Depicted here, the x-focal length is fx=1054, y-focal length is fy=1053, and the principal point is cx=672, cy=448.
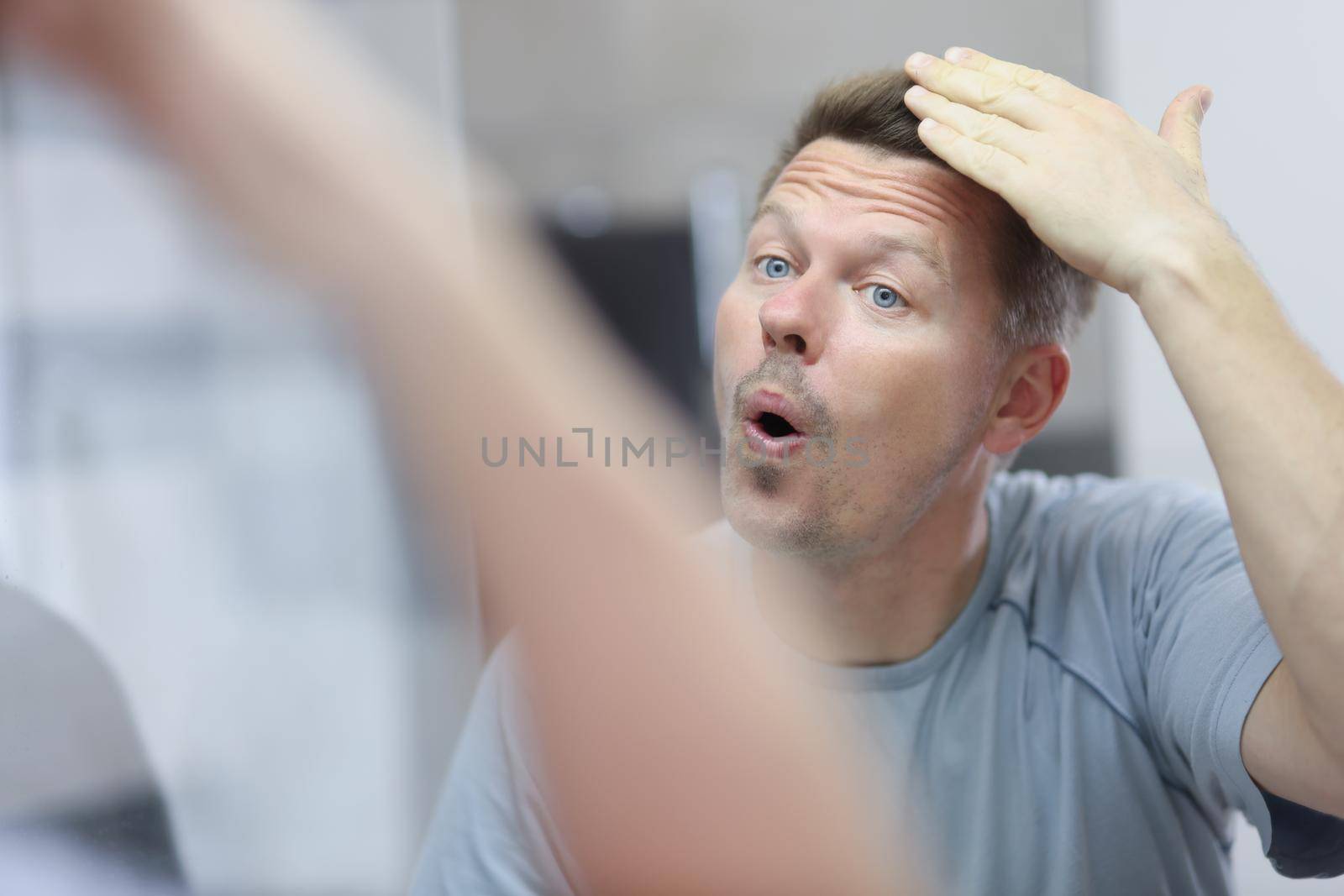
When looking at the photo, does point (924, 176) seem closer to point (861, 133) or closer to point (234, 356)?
point (861, 133)

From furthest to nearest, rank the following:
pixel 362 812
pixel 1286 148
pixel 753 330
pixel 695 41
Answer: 1. pixel 695 41
2. pixel 362 812
3. pixel 1286 148
4. pixel 753 330

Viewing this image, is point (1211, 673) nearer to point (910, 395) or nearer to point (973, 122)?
point (910, 395)

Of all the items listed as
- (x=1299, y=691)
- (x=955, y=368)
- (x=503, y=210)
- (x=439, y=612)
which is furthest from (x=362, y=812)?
(x=1299, y=691)

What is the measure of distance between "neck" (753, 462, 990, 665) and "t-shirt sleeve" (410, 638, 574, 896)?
0.20 meters

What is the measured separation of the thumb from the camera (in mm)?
652

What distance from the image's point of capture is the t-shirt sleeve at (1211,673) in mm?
605

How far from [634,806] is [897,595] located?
0.31 metres

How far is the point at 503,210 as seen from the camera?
1352mm

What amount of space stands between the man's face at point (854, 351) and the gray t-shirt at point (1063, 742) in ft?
0.35

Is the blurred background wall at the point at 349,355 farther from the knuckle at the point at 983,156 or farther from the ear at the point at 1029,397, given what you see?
the knuckle at the point at 983,156

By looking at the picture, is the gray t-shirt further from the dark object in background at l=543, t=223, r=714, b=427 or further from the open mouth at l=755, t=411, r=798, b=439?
the dark object in background at l=543, t=223, r=714, b=427

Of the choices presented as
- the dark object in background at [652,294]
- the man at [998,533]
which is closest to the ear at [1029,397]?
the man at [998,533]

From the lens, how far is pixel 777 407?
0.68 m

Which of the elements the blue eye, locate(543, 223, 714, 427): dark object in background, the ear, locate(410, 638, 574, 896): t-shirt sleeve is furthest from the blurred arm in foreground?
locate(543, 223, 714, 427): dark object in background
